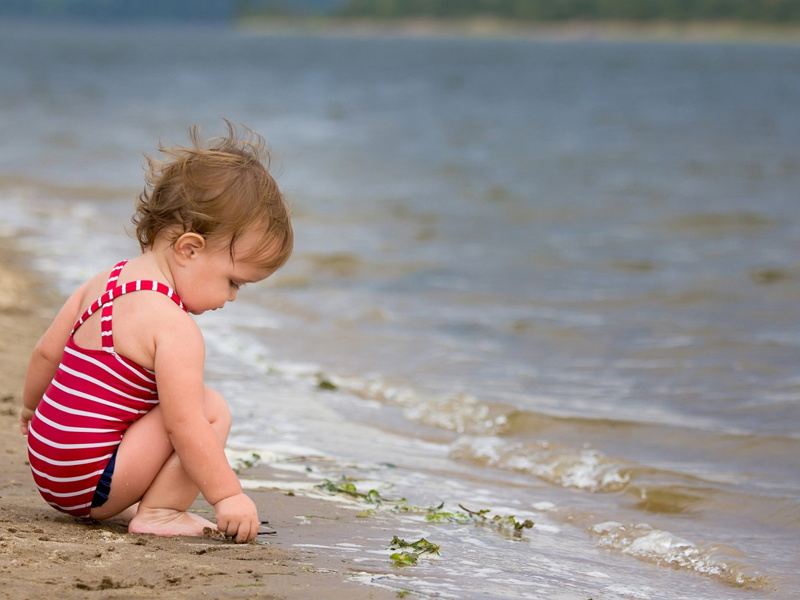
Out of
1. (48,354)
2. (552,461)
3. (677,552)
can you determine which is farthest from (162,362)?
(552,461)

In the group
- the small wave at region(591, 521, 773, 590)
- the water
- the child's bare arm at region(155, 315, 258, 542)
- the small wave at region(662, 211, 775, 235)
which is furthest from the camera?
the small wave at region(662, 211, 775, 235)

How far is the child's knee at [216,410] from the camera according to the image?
8.61 feet

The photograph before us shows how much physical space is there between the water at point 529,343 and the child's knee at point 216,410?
50cm

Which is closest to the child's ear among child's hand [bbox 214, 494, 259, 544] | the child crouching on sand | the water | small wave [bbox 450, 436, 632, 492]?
the child crouching on sand

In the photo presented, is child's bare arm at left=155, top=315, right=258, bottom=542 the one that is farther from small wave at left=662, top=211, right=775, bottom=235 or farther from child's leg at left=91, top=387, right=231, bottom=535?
small wave at left=662, top=211, right=775, bottom=235

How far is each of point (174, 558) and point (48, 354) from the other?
71 cm

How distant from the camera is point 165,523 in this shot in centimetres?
263

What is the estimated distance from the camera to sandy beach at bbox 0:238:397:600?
218 centimetres

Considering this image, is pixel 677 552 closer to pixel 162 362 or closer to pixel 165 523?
pixel 165 523

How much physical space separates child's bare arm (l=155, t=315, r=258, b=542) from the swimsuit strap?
10 centimetres

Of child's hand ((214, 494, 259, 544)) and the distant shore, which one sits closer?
child's hand ((214, 494, 259, 544))

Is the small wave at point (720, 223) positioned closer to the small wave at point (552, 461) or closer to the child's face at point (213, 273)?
the small wave at point (552, 461)

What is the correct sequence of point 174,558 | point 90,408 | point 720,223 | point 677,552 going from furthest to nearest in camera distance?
point 720,223 → point 677,552 → point 90,408 → point 174,558

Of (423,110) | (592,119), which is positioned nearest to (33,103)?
(423,110)
